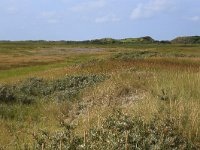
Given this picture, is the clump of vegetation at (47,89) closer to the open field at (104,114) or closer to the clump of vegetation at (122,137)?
the open field at (104,114)

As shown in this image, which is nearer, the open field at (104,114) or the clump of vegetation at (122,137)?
the clump of vegetation at (122,137)

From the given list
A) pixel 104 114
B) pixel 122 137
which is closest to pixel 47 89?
pixel 104 114

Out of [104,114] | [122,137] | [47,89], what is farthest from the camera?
[47,89]

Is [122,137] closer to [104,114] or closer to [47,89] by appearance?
[104,114]

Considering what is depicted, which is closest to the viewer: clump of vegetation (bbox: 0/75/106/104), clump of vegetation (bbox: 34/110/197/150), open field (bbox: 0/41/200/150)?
clump of vegetation (bbox: 34/110/197/150)

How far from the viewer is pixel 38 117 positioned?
11875 mm

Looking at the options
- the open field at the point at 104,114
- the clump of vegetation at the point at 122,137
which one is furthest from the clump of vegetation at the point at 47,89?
the clump of vegetation at the point at 122,137

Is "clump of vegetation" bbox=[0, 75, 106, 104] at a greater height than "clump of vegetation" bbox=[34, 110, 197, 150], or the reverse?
"clump of vegetation" bbox=[34, 110, 197, 150]

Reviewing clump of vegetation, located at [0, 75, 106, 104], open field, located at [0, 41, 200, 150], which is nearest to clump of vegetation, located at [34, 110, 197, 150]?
open field, located at [0, 41, 200, 150]

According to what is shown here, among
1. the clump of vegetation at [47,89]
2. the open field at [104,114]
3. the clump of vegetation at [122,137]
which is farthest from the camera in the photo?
the clump of vegetation at [47,89]

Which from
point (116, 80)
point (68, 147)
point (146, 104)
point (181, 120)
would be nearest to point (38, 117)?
point (116, 80)

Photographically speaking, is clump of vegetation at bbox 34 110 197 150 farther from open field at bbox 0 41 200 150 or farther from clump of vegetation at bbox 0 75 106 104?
clump of vegetation at bbox 0 75 106 104

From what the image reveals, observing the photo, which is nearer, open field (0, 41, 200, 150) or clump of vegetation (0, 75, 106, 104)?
open field (0, 41, 200, 150)

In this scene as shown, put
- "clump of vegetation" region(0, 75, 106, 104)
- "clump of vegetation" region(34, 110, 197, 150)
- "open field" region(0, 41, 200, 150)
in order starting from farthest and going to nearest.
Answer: "clump of vegetation" region(0, 75, 106, 104) → "open field" region(0, 41, 200, 150) → "clump of vegetation" region(34, 110, 197, 150)
